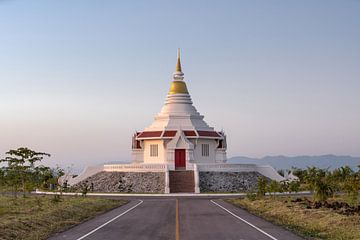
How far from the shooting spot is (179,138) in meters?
57.1

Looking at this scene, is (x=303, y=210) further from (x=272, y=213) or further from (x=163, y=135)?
(x=163, y=135)

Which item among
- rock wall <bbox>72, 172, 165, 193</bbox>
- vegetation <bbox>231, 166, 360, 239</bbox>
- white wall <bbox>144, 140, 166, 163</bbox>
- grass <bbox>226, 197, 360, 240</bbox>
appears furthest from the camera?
white wall <bbox>144, 140, 166, 163</bbox>

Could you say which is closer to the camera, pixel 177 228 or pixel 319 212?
pixel 177 228

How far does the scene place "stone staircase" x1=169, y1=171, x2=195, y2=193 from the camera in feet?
161

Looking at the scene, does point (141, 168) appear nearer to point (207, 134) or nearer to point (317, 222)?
point (207, 134)

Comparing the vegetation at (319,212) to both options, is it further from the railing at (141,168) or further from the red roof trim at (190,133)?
the red roof trim at (190,133)

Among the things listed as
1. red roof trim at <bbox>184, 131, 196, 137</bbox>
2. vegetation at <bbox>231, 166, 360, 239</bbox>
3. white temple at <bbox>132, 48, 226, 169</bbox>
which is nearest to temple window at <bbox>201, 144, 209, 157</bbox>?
white temple at <bbox>132, 48, 226, 169</bbox>

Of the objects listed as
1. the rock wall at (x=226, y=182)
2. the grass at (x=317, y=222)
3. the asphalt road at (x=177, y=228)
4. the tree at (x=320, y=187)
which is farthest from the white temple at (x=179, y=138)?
the asphalt road at (x=177, y=228)

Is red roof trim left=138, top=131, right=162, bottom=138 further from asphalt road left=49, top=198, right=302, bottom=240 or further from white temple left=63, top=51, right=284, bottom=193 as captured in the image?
asphalt road left=49, top=198, right=302, bottom=240

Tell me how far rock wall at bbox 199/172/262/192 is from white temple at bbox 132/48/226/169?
4.40 metres

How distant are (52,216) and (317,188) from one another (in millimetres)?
15584

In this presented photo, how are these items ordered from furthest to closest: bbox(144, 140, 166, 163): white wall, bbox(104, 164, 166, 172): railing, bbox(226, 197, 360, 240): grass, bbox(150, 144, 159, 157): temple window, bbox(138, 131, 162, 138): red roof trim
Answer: bbox(150, 144, 159, 157): temple window, bbox(138, 131, 162, 138): red roof trim, bbox(144, 140, 166, 163): white wall, bbox(104, 164, 166, 172): railing, bbox(226, 197, 360, 240): grass

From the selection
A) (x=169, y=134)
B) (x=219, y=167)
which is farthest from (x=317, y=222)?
(x=169, y=134)

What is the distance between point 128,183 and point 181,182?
539cm
